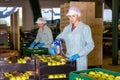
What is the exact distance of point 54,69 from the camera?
3572mm

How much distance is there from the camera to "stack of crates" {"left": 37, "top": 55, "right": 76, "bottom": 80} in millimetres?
3518

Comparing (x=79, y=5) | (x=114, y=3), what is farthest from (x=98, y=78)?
(x=114, y=3)

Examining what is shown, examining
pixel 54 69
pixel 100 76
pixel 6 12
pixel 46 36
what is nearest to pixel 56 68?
pixel 54 69

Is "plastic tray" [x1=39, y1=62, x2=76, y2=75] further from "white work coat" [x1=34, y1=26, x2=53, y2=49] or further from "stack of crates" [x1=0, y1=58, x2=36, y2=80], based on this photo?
"white work coat" [x1=34, y1=26, x2=53, y2=49]

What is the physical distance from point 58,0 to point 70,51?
1666cm

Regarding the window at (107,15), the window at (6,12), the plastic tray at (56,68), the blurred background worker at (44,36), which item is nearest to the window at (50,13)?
the window at (6,12)

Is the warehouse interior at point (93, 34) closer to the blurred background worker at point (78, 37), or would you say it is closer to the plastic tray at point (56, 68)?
the plastic tray at point (56, 68)

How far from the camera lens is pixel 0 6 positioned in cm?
1964

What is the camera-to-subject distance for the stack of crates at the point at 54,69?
3.52 meters

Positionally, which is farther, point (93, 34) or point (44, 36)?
point (93, 34)

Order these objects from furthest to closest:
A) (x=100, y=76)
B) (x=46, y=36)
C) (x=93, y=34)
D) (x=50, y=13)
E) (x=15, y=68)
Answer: (x=50, y=13)
(x=93, y=34)
(x=46, y=36)
(x=15, y=68)
(x=100, y=76)

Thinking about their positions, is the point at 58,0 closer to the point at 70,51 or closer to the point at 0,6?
the point at 0,6

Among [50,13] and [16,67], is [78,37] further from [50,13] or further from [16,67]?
[50,13]

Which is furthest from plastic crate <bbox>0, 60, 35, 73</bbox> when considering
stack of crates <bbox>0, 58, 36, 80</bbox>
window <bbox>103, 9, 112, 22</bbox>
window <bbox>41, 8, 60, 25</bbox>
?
window <bbox>103, 9, 112, 22</bbox>
